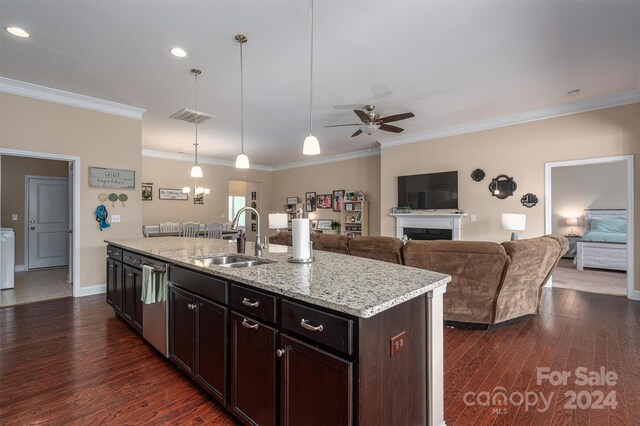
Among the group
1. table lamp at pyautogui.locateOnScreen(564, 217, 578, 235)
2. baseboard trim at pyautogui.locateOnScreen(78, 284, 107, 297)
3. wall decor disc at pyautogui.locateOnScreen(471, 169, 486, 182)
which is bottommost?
baseboard trim at pyautogui.locateOnScreen(78, 284, 107, 297)

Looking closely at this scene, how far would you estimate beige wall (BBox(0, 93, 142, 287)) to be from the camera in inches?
153

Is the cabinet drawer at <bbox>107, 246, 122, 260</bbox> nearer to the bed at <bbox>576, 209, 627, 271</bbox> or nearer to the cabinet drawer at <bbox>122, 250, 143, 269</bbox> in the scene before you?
the cabinet drawer at <bbox>122, 250, 143, 269</bbox>

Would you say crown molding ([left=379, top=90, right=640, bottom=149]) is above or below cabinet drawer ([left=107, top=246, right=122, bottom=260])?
above

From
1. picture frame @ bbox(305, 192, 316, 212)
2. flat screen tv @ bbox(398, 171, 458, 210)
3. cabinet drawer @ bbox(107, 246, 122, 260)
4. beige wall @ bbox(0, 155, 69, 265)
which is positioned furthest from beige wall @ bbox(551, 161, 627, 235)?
beige wall @ bbox(0, 155, 69, 265)

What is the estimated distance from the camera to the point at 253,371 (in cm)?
161

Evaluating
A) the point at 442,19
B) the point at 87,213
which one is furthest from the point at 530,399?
the point at 87,213

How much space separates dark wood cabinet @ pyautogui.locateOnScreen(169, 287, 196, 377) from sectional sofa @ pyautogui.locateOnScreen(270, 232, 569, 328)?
200 centimetres

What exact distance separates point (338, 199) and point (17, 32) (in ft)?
21.9

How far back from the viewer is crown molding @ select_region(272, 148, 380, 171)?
778 centimetres

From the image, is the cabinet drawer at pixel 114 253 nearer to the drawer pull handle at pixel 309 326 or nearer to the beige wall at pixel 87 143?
the beige wall at pixel 87 143

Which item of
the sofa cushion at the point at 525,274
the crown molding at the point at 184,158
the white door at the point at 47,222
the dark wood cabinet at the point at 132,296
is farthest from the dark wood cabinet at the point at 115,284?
the crown molding at the point at 184,158

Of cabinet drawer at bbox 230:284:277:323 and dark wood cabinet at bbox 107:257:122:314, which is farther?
dark wood cabinet at bbox 107:257:122:314

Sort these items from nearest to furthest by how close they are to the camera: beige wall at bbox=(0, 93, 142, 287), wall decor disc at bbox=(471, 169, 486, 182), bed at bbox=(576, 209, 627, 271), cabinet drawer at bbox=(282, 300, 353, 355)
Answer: cabinet drawer at bbox=(282, 300, 353, 355)
beige wall at bbox=(0, 93, 142, 287)
wall decor disc at bbox=(471, 169, 486, 182)
bed at bbox=(576, 209, 627, 271)

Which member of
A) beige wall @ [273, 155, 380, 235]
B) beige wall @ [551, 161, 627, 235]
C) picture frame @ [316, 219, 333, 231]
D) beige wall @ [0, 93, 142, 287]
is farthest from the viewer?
picture frame @ [316, 219, 333, 231]
